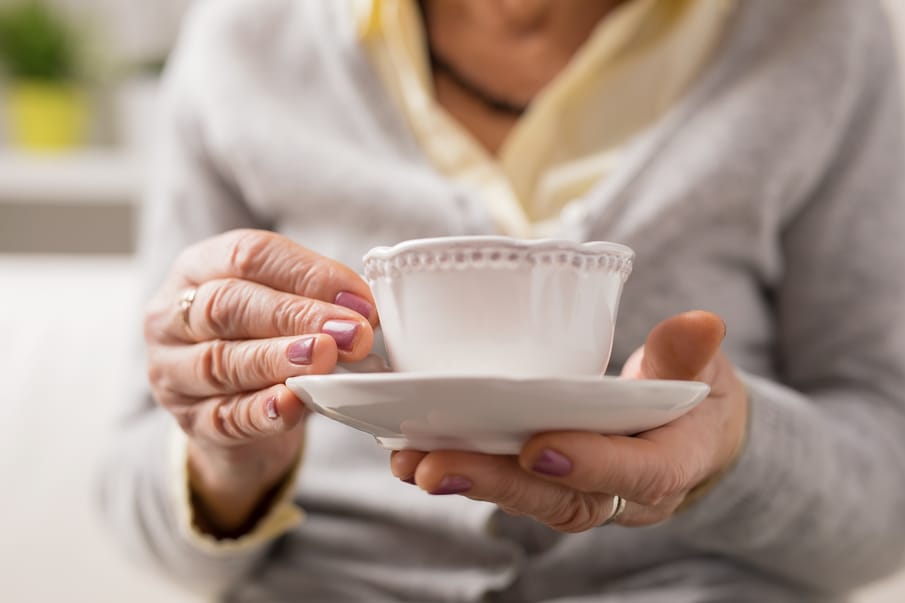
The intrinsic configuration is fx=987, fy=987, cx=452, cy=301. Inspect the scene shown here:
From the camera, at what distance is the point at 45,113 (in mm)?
1770

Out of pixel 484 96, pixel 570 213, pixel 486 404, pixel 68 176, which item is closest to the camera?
pixel 486 404

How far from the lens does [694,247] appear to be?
2.79 ft

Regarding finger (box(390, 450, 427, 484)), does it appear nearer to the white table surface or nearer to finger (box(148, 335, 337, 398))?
finger (box(148, 335, 337, 398))

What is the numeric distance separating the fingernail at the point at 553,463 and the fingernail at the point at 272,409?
13 centimetres

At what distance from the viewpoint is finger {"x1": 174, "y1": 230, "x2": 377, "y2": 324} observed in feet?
1.59

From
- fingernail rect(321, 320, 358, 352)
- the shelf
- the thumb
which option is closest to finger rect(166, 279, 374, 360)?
fingernail rect(321, 320, 358, 352)

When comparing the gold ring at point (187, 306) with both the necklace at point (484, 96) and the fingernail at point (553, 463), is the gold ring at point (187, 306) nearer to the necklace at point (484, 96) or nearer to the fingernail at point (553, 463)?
the fingernail at point (553, 463)

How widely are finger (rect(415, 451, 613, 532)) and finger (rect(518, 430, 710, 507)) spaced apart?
0.05 feet

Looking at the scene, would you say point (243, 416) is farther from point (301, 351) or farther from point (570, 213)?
point (570, 213)

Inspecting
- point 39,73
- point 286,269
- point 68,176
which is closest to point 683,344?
point 286,269

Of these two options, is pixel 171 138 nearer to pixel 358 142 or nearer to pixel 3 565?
pixel 358 142

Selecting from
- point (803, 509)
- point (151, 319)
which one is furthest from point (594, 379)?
point (803, 509)

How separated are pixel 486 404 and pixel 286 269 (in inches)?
5.9

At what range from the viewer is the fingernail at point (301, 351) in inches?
17.5
